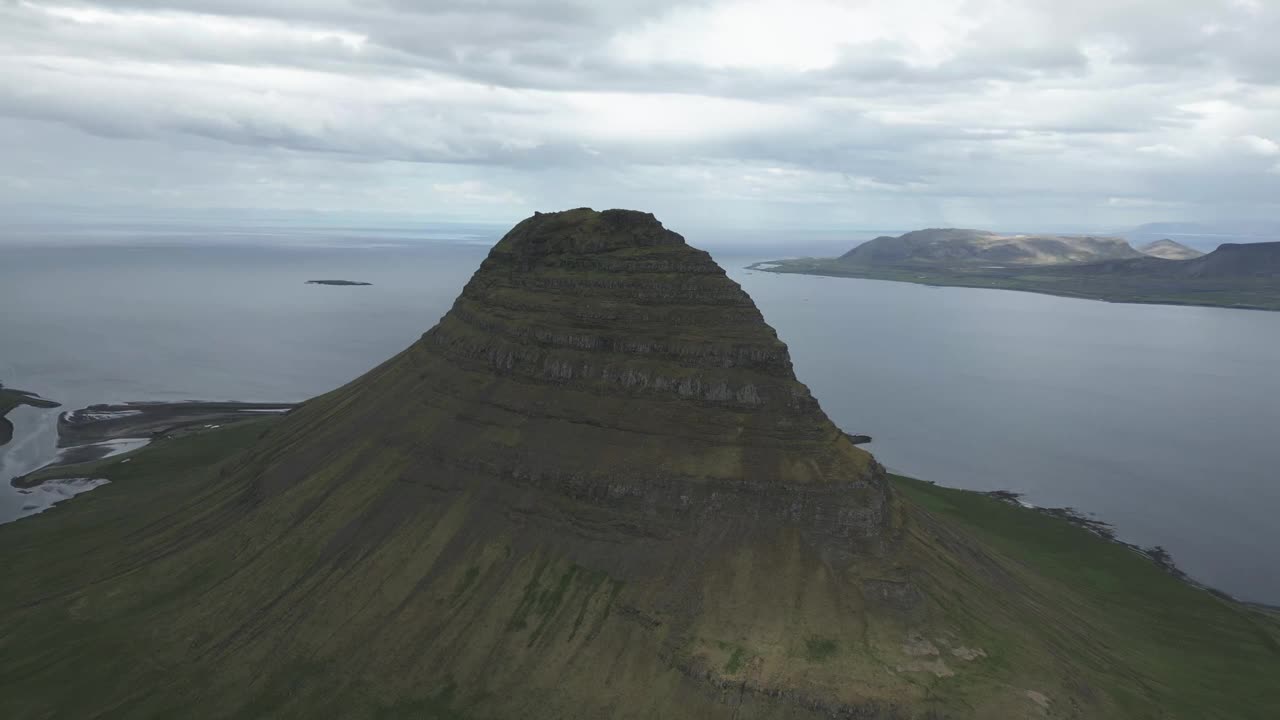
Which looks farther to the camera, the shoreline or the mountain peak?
the shoreline

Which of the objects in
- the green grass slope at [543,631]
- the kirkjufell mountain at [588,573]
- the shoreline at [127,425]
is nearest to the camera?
the green grass slope at [543,631]

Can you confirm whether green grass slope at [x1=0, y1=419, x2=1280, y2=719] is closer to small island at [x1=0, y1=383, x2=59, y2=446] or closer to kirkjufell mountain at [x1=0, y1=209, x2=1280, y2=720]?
kirkjufell mountain at [x1=0, y1=209, x2=1280, y2=720]

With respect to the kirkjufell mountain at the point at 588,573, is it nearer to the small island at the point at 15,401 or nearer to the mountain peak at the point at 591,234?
the mountain peak at the point at 591,234

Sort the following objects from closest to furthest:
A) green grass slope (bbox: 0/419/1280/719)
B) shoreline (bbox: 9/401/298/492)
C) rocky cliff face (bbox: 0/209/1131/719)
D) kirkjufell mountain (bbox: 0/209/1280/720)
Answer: green grass slope (bbox: 0/419/1280/719), rocky cliff face (bbox: 0/209/1131/719), kirkjufell mountain (bbox: 0/209/1280/720), shoreline (bbox: 9/401/298/492)

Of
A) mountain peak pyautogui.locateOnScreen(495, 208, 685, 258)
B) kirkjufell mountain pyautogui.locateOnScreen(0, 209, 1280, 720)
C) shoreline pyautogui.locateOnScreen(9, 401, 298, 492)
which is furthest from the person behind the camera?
shoreline pyautogui.locateOnScreen(9, 401, 298, 492)

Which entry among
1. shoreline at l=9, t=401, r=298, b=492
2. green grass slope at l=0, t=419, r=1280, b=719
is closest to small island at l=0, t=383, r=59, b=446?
shoreline at l=9, t=401, r=298, b=492

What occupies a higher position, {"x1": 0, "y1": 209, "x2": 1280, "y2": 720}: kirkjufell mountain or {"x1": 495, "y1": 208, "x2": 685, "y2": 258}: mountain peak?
{"x1": 495, "y1": 208, "x2": 685, "y2": 258}: mountain peak

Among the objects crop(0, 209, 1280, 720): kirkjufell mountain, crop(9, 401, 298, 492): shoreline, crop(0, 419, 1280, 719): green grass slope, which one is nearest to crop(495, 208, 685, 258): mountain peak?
crop(0, 209, 1280, 720): kirkjufell mountain

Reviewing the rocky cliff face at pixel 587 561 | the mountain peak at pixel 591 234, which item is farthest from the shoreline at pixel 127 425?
the mountain peak at pixel 591 234

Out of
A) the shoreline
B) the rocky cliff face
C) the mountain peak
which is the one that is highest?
the mountain peak

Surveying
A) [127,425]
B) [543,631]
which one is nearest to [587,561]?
[543,631]
